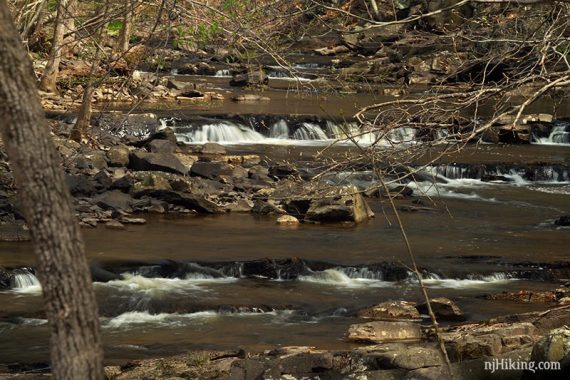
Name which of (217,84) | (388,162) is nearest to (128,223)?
(388,162)

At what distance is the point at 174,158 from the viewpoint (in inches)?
740

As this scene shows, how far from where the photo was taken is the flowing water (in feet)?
35.6

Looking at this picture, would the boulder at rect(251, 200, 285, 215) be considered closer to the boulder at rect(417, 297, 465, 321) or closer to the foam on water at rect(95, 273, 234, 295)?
the foam on water at rect(95, 273, 234, 295)

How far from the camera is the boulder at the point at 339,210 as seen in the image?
54.4 ft

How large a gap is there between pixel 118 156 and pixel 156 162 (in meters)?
0.87

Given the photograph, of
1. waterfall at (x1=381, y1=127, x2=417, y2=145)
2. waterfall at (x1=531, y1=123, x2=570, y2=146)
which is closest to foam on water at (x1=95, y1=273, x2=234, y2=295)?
waterfall at (x1=381, y1=127, x2=417, y2=145)

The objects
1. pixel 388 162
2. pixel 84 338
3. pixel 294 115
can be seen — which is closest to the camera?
pixel 84 338

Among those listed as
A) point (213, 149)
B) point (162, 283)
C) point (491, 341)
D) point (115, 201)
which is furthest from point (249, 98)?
point (491, 341)

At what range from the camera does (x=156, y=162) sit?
18438 mm

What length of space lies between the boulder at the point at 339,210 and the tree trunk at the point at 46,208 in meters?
12.5

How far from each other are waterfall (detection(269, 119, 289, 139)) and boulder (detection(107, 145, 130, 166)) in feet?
18.0

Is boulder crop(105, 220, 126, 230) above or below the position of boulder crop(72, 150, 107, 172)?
below

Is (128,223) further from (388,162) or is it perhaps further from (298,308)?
(388,162)

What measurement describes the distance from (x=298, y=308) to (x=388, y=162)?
4167mm
